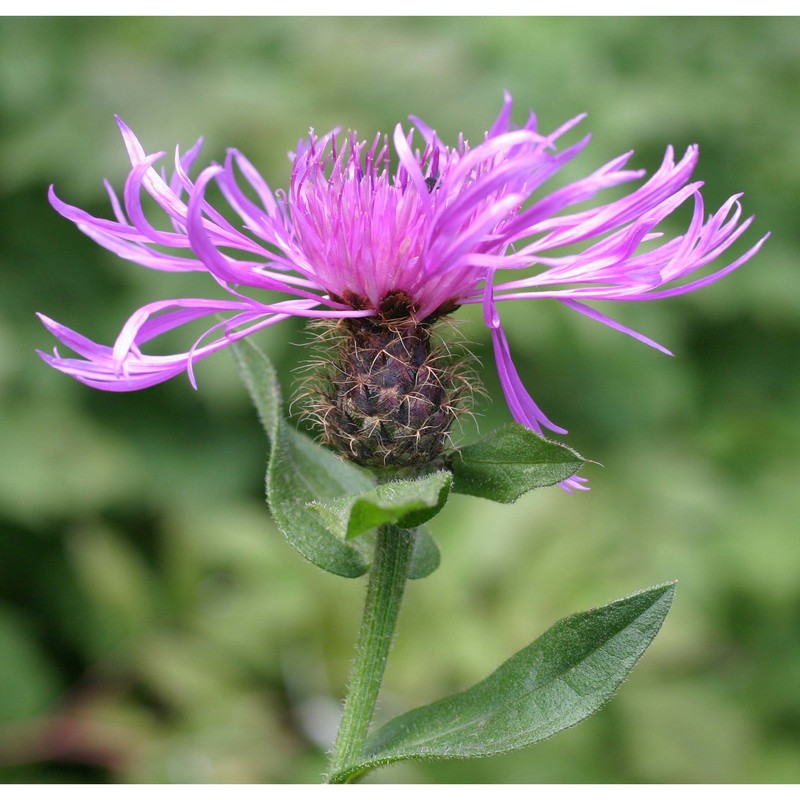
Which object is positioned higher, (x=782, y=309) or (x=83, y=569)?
(x=782, y=309)

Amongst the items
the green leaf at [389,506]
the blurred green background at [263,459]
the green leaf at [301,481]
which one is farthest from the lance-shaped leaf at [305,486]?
the blurred green background at [263,459]

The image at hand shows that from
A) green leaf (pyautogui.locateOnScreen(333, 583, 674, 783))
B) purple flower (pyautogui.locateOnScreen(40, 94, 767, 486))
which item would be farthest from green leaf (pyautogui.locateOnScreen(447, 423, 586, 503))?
green leaf (pyautogui.locateOnScreen(333, 583, 674, 783))

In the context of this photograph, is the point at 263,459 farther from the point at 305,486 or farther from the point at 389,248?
the point at 389,248

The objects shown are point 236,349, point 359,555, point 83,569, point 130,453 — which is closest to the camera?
point 359,555

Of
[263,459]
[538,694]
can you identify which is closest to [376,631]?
[538,694]

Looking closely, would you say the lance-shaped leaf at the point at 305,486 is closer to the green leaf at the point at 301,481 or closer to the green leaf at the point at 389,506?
the green leaf at the point at 301,481

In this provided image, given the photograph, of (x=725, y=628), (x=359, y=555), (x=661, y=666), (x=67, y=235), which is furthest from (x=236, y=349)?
(x=67, y=235)
